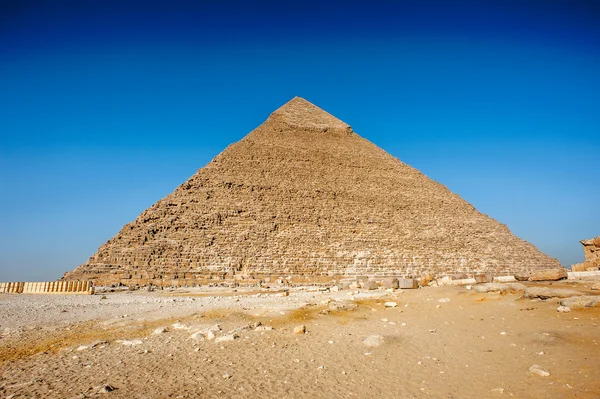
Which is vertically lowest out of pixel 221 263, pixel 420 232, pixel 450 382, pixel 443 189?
pixel 450 382

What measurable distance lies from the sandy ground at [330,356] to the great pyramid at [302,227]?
1779 centimetres

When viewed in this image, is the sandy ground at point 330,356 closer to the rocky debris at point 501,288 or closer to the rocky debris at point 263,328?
the rocky debris at point 263,328

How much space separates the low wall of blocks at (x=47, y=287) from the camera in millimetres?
17422

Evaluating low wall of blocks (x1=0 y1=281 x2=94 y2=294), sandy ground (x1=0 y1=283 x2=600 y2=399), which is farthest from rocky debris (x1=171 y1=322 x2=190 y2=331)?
low wall of blocks (x1=0 y1=281 x2=94 y2=294)

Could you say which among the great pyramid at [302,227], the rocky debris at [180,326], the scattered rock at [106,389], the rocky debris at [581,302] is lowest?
the scattered rock at [106,389]

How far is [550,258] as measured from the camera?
3350cm

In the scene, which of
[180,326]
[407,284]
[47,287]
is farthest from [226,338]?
[47,287]

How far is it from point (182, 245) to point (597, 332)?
2437cm

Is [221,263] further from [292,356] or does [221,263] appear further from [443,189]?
[443,189]

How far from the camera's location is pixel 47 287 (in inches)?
702

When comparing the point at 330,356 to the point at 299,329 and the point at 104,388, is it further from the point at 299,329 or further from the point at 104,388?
the point at 104,388

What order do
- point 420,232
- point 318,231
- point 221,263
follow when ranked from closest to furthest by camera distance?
point 221,263, point 318,231, point 420,232

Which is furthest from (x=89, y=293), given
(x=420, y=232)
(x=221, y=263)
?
(x=420, y=232)

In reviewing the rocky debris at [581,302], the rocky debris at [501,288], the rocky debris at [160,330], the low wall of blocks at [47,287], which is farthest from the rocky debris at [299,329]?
the low wall of blocks at [47,287]
